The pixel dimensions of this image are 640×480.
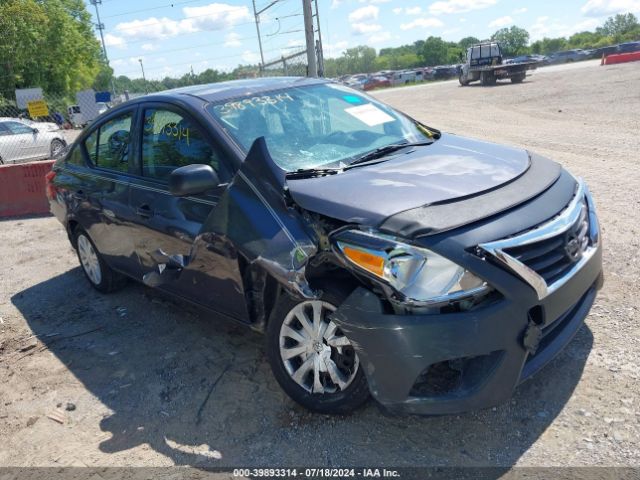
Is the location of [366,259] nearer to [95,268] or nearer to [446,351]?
[446,351]

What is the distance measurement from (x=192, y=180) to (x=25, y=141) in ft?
51.2

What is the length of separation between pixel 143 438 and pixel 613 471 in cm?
241

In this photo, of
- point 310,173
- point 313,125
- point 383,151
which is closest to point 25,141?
point 313,125

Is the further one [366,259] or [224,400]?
[224,400]

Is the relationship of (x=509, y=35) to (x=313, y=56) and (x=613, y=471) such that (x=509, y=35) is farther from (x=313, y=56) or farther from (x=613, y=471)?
(x=613, y=471)

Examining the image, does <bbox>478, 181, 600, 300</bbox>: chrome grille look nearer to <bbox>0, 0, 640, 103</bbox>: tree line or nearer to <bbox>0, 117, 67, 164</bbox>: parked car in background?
<bbox>0, 117, 67, 164</bbox>: parked car in background

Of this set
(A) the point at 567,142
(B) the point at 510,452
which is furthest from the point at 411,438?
(A) the point at 567,142

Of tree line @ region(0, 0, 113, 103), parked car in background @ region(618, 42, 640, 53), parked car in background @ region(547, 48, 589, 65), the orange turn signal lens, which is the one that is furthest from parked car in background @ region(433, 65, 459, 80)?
the orange turn signal lens

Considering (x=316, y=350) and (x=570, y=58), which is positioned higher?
(x=316, y=350)

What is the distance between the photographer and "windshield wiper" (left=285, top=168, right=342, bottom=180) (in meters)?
3.13

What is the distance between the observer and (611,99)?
16.5 meters

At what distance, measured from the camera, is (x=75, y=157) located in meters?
5.25

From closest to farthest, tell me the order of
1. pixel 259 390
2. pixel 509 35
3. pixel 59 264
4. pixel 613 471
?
pixel 613 471 → pixel 259 390 → pixel 59 264 → pixel 509 35

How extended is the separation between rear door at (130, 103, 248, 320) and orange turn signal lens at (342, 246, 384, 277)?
34.7 inches
